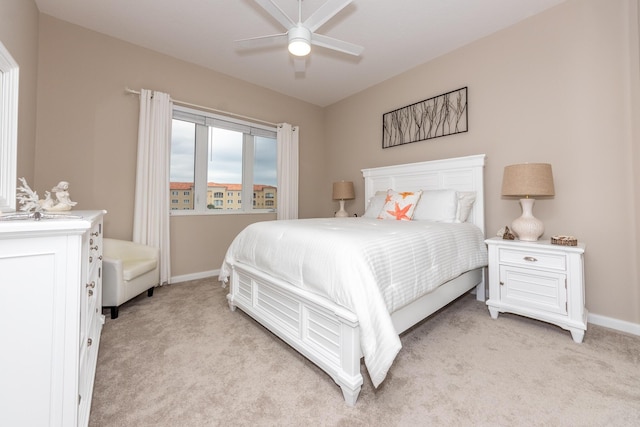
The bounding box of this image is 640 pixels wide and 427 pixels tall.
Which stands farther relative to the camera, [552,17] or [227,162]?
[227,162]

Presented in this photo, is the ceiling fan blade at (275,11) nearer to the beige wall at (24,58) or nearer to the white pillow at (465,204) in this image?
the beige wall at (24,58)

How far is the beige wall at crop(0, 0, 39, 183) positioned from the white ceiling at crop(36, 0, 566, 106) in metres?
0.40

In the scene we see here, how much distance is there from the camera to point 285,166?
14.0ft

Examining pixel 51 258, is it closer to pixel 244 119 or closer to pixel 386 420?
pixel 386 420

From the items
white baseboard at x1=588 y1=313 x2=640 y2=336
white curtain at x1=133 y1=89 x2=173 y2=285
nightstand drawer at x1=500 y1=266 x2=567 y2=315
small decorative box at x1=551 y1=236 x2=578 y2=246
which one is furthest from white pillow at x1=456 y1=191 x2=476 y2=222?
white curtain at x1=133 y1=89 x2=173 y2=285

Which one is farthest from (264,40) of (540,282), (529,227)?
(540,282)

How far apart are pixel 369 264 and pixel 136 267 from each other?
86.3 inches

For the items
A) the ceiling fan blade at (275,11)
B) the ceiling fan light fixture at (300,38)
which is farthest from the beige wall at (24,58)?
the ceiling fan light fixture at (300,38)

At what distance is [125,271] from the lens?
7.73ft

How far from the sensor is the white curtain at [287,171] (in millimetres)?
4223

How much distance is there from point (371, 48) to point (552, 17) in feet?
5.41

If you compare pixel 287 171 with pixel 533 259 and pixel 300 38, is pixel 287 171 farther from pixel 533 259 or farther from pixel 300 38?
pixel 533 259

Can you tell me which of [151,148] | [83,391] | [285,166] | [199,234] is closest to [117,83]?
[151,148]

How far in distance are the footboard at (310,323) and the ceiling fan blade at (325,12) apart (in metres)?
1.89
